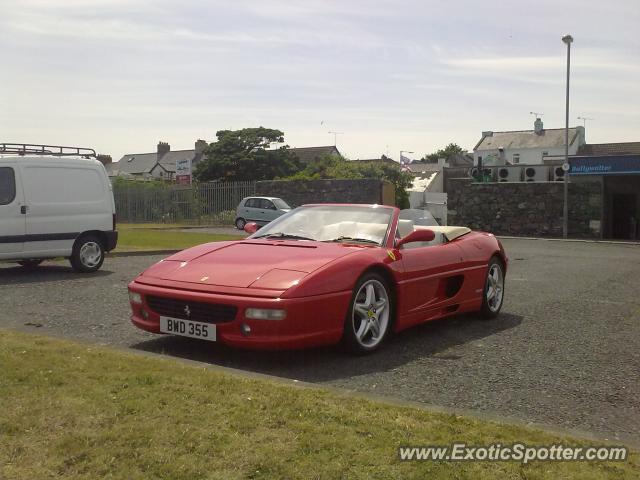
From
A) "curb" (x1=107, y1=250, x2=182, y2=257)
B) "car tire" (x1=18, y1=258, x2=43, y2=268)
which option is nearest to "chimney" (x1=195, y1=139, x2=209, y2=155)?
"curb" (x1=107, y1=250, x2=182, y2=257)

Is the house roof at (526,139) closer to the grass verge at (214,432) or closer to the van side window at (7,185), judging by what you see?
the van side window at (7,185)

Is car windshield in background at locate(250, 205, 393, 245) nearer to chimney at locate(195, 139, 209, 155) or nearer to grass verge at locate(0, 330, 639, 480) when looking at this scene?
grass verge at locate(0, 330, 639, 480)

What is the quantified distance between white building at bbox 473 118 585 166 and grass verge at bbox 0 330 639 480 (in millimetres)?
76086

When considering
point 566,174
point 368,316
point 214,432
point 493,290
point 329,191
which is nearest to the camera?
point 214,432

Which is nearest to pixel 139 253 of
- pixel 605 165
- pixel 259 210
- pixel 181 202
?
Result: pixel 259 210

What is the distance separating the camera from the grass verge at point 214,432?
2.88 meters

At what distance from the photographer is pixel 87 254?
11297 mm

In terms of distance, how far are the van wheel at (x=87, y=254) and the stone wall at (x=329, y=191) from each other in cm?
2012

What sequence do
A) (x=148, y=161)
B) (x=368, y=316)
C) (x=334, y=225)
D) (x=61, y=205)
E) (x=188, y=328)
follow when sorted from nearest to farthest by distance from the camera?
(x=188, y=328)
(x=368, y=316)
(x=334, y=225)
(x=61, y=205)
(x=148, y=161)

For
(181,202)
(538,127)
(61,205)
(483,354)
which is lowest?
(483,354)

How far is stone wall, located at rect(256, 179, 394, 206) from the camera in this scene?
31.0 m

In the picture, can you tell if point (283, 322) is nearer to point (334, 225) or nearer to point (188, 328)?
point (188, 328)

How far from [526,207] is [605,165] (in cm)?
417

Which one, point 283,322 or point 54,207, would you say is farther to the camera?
point 54,207
